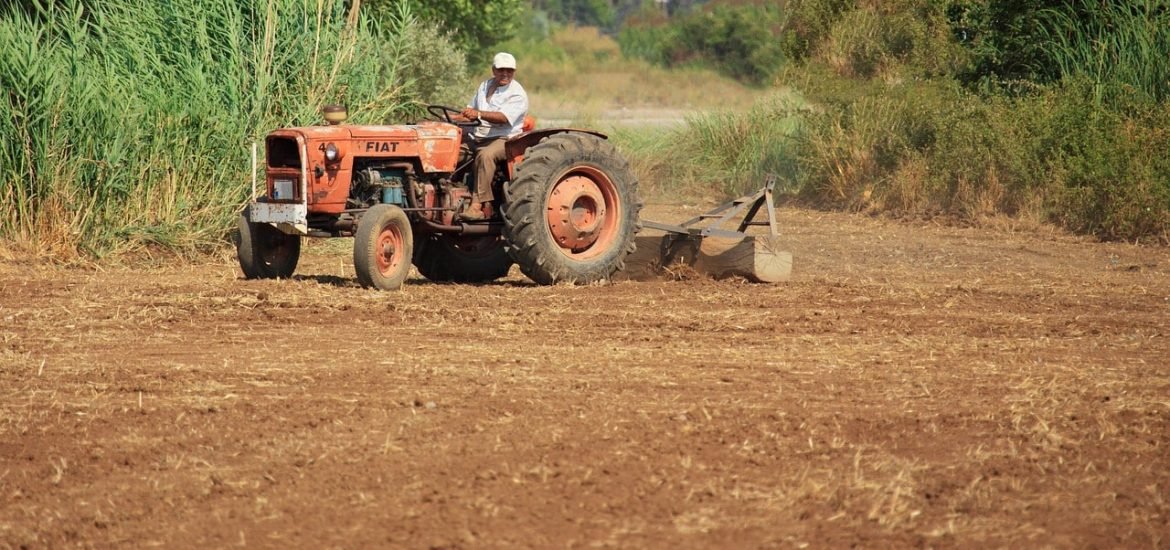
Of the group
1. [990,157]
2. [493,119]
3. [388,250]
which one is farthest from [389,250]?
[990,157]

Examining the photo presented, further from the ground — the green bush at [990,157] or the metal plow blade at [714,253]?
the green bush at [990,157]

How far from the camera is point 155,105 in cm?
1260

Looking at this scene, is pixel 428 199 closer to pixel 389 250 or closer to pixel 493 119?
pixel 389 250

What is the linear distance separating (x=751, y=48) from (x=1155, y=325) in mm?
36281

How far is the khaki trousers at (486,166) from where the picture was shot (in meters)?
10.6

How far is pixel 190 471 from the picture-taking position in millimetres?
5543

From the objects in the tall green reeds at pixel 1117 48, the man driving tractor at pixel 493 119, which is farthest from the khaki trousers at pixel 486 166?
the tall green reeds at pixel 1117 48

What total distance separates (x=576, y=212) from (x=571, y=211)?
0.14 m

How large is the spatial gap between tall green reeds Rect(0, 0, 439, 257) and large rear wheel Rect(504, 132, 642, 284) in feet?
11.2

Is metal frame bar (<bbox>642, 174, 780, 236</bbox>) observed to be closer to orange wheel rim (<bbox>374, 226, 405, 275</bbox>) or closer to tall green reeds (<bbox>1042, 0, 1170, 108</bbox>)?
orange wheel rim (<bbox>374, 226, 405, 275</bbox>)

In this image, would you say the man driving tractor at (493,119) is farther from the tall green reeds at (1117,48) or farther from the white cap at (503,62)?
the tall green reeds at (1117,48)

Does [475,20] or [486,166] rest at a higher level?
[475,20]

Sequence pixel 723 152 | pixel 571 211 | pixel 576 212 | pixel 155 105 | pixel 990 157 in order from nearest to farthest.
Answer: pixel 571 211 → pixel 576 212 → pixel 155 105 → pixel 990 157 → pixel 723 152

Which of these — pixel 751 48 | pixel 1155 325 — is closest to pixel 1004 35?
pixel 1155 325
